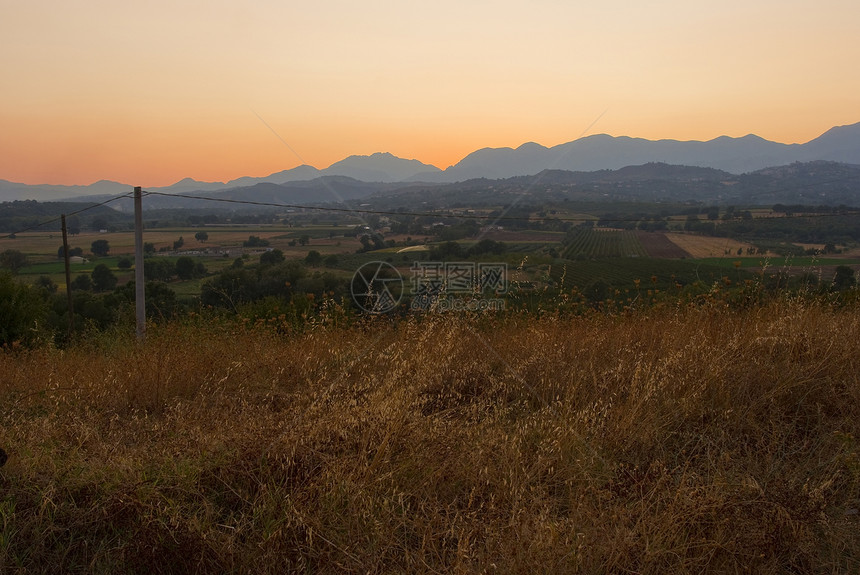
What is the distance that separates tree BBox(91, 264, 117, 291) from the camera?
19.5 meters

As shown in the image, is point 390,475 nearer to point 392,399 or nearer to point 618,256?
point 392,399

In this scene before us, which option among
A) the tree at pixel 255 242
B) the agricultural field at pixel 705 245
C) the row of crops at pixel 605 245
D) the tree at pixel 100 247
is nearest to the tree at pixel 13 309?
the tree at pixel 255 242

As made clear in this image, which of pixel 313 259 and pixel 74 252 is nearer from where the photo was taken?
pixel 313 259

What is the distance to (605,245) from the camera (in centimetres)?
1404

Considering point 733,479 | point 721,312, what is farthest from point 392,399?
point 721,312

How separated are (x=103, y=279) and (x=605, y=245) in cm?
1825

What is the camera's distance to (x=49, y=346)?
16.1 feet

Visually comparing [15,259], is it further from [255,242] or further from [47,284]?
[255,242]

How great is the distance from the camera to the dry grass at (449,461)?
203 cm

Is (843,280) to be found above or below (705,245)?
below

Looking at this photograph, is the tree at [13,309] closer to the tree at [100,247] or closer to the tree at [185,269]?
the tree at [185,269]

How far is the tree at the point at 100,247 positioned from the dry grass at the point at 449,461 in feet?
70.3

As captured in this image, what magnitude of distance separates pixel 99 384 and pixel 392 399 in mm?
2176

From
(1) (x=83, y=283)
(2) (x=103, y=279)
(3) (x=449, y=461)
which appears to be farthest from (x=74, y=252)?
(3) (x=449, y=461)
